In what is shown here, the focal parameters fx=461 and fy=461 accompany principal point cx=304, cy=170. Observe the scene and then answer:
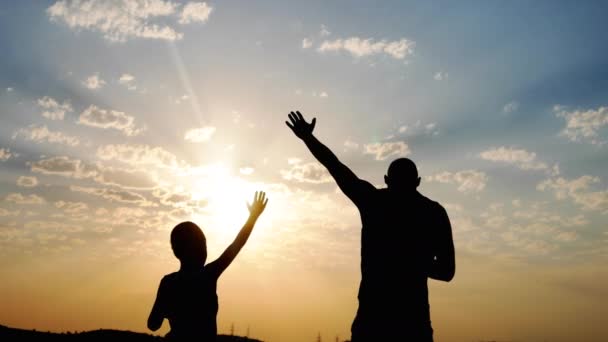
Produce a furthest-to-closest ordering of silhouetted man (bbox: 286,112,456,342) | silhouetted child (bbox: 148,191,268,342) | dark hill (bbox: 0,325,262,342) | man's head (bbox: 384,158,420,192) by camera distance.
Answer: dark hill (bbox: 0,325,262,342)
man's head (bbox: 384,158,420,192)
silhouetted man (bbox: 286,112,456,342)
silhouetted child (bbox: 148,191,268,342)

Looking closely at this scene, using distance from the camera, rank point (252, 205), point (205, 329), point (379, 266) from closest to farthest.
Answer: point (205, 329) < point (379, 266) < point (252, 205)

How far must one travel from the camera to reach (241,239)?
4.30 meters

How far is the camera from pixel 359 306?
4277 millimetres

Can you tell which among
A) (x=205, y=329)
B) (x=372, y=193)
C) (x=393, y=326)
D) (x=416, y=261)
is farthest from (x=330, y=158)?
(x=205, y=329)

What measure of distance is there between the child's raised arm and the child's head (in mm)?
163

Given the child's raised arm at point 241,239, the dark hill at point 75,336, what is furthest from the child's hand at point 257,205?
the dark hill at point 75,336

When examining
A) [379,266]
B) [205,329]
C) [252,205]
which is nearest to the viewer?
[205,329]

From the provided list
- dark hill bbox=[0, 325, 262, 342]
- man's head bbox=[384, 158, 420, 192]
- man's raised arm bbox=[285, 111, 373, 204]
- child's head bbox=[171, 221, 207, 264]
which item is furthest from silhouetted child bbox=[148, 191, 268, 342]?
dark hill bbox=[0, 325, 262, 342]

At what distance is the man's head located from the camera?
4270 mm

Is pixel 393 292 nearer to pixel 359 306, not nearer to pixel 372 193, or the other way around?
pixel 359 306

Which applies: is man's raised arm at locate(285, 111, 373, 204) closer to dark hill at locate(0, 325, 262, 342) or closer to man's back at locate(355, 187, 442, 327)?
man's back at locate(355, 187, 442, 327)

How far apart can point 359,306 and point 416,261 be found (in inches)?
26.5

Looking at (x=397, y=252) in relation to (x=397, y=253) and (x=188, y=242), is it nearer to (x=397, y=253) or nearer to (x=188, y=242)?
(x=397, y=253)

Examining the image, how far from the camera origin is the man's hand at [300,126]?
4.79 meters
